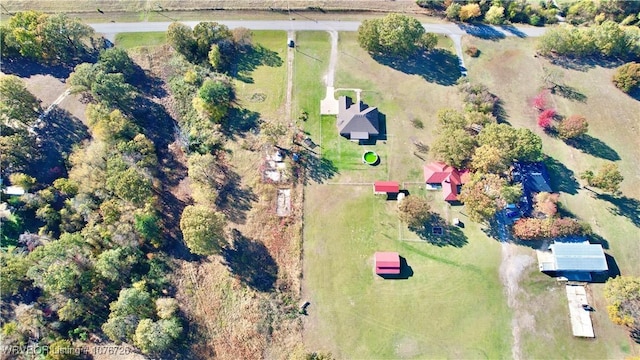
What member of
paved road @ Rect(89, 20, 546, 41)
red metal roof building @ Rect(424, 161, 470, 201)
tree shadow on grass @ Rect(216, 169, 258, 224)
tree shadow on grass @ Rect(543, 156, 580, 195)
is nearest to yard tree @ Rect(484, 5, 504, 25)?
paved road @ Rect(89, 20, 546, 41)

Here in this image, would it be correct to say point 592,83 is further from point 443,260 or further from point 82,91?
point 82,91

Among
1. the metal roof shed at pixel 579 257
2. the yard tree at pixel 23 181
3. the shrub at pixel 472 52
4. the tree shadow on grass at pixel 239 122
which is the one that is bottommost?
the metal roof shed at pixel 579 257

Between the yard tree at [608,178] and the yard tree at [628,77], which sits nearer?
the yard tree at [608,178]

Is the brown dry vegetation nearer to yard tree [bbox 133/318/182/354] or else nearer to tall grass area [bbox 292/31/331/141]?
yard tree [bbox 133/318/182/354]

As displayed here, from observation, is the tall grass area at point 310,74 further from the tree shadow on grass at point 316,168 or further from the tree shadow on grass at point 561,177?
the tree shadow on grass at point 561,177

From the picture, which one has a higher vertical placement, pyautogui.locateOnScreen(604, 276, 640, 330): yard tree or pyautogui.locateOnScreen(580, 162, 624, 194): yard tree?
pyautogui.locateOnScreen(580, 162, 624, 194): yard tree

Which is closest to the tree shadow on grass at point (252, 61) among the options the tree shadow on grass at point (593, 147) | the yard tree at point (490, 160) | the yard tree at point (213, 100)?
the yard tree at point (213, 100)
